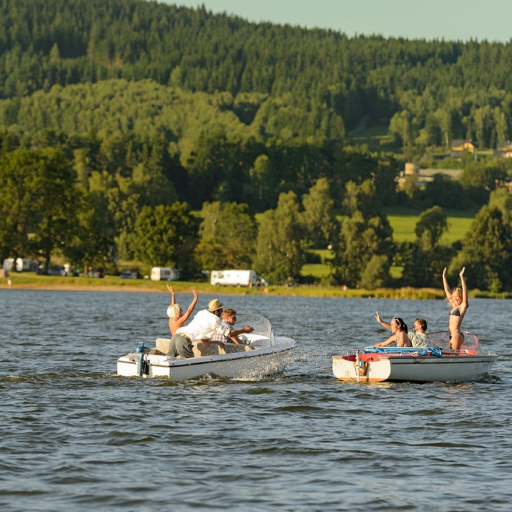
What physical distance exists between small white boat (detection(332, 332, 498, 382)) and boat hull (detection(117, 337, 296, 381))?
183 cm

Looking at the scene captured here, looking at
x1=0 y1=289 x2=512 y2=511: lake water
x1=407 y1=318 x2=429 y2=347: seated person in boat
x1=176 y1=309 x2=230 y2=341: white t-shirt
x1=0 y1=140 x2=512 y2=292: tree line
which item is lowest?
x1=0 y1=289 x2=512 y2=511: lake water

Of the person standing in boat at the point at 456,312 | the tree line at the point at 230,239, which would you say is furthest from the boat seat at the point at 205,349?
the tree line at the point at 230,239

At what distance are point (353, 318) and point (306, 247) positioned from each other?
278 ft

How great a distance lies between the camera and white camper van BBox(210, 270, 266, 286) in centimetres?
14475

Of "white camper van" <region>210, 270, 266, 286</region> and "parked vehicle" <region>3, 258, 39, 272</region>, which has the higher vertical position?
"parked vehicle" <region>3, 258, 39, 272</region>

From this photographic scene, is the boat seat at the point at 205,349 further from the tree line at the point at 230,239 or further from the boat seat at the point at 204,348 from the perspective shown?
the tree line at the point at 230,239

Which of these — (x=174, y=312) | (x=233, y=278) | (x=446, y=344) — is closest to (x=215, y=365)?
(x=174, y=312)

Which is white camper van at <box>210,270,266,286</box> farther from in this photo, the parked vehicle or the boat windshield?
the boat windshield

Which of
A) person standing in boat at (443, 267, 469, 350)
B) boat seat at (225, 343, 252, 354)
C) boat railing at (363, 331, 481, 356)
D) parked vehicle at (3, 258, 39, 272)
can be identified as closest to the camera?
boat seat at (225, 343, 252, 354)

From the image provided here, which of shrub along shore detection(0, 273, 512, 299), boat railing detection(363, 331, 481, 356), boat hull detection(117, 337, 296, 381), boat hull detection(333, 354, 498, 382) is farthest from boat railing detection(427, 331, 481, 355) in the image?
shrub along shore detection(0, 273, 512, 299)

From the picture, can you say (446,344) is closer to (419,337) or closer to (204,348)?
(419,337)

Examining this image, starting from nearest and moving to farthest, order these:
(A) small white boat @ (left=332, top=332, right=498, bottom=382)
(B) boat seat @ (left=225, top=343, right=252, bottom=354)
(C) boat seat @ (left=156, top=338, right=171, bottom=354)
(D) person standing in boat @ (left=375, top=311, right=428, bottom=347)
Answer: (C) boat seat @ (left=156, top=338, right=171, bottom=354) → (A) small white boat @ (left=332, top=332, right=498, bottom=382) → (B) boat seat @ (left=225, top=343, right=252, bottom=354) → (D) person standing in boat @ (left=375, top=311, right=428, bottom=347)

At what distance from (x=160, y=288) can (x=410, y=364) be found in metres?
106

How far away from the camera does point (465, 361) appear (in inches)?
1184
